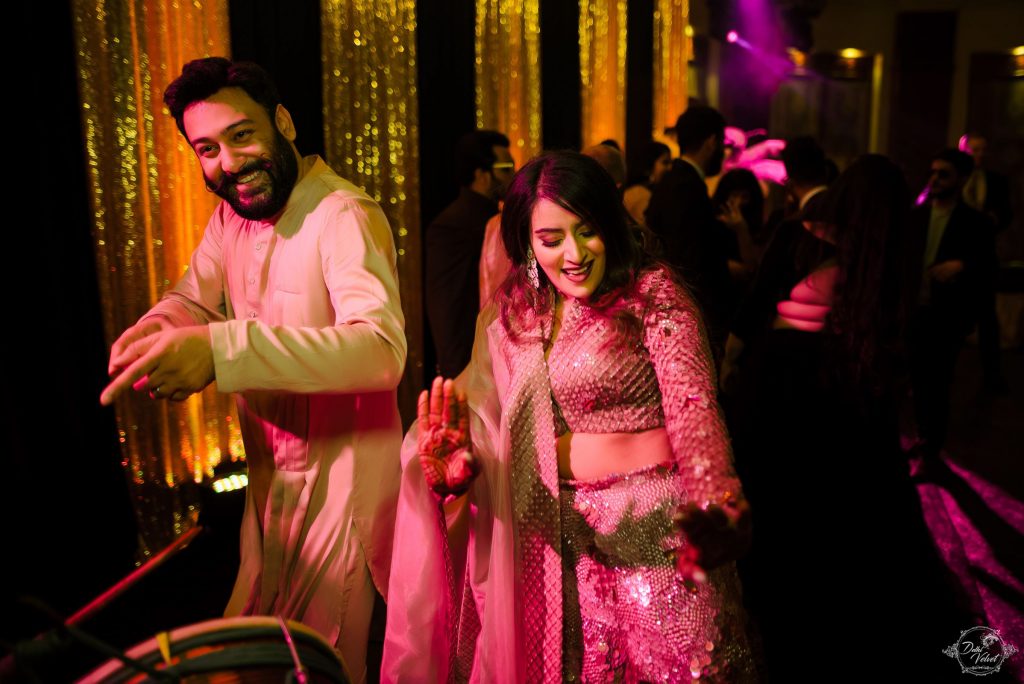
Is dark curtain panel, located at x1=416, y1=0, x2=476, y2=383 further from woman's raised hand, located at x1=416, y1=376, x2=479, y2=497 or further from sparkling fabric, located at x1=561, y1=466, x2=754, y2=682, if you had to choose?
woman's raised hand, located at x1=416, y1=376, x2=479, y2=497

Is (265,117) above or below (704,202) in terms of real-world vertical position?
above

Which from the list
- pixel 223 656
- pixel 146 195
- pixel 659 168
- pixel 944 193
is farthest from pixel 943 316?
pixel 223 656

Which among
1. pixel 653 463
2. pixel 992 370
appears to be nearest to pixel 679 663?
pixel 653 463

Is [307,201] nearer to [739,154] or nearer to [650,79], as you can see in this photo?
[650,79]

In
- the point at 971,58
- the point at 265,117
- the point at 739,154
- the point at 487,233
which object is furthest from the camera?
the point at 971,58

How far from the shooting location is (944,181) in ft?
16.3

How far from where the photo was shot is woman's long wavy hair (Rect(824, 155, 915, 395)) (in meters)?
2.65

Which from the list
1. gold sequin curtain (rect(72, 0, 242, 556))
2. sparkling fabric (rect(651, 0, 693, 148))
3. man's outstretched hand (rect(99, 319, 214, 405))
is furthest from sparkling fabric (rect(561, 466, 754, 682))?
sparkling fabric (rect(651, 0, 693, 148))

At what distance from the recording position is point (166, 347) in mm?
1532

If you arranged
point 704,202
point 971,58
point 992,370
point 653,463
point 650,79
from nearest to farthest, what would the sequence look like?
point 653,463
point 704,202
point 992,370
point 650,79
point 971,58

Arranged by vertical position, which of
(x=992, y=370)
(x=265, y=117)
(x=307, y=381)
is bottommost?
(x=992, y=370)

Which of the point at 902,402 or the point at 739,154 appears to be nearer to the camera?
the point at 902,402

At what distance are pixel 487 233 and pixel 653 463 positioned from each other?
1994 mm

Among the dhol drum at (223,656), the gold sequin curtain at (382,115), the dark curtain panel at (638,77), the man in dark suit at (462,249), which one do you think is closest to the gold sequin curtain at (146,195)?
the gold sequin curtain at (382,115)
